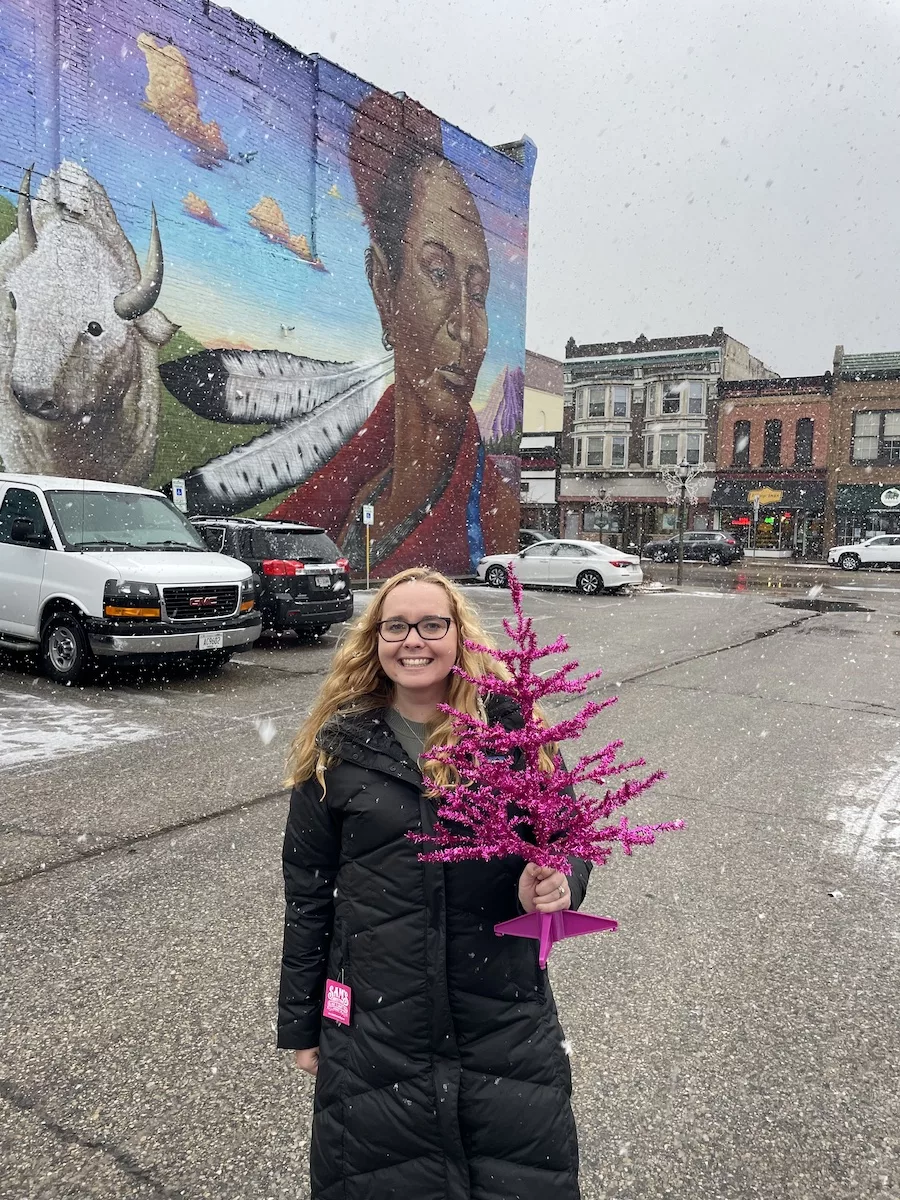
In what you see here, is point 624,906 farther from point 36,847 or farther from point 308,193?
point 308,193

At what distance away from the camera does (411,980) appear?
5.85ft

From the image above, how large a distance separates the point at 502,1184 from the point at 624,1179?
33.1 inches

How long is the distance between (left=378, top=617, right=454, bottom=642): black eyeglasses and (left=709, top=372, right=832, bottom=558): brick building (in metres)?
47.3

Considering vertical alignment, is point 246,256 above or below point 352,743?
above

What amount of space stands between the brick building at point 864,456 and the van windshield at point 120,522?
Result: 139 ft

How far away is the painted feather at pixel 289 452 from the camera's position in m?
18.9

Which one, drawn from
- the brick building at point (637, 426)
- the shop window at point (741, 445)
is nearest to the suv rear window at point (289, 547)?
the brick building at point (637, 426)

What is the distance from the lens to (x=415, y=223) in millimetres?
23703

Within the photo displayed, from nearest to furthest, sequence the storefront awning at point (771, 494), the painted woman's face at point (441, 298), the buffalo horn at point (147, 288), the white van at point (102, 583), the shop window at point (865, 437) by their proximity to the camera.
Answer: the white van at point (102, 583) < the buffalo horn at point (147, 288) < the painted woman's face at point (441, 298) < the shop window at point (865, 437) < the storefront awning at point (771, 494)

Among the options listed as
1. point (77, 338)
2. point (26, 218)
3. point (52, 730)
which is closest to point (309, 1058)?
point (52, 730)

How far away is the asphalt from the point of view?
2389 millimetres

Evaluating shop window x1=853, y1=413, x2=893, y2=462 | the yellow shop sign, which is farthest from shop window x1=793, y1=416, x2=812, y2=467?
shop window x1=853, y1=413, x2=893, y2=462

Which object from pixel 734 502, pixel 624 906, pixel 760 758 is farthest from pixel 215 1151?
pixel 734 502

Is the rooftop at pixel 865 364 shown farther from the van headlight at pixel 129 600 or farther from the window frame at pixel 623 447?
the van headlight at pixel 129 600
